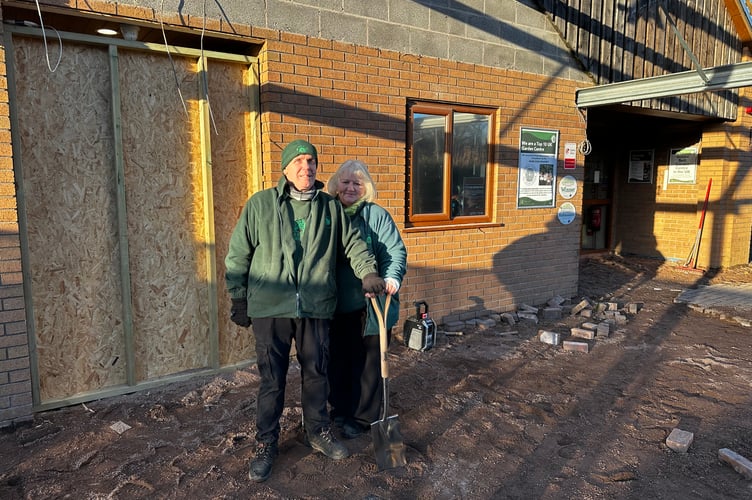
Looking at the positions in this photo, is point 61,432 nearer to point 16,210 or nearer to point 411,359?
point 16,210

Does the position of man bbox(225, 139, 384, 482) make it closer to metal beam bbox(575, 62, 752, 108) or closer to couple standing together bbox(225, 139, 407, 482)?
couple standing together bbox(225, 139, 407, 482)

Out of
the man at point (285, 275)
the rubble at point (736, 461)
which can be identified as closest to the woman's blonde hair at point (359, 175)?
the man at point (285, 275)

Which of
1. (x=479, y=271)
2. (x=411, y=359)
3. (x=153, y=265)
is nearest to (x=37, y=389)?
(x=153, y=265)

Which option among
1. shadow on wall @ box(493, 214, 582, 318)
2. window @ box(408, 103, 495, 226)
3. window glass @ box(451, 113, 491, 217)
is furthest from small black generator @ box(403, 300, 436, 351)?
shadow on wall @ box(493, 214, 582, 318)

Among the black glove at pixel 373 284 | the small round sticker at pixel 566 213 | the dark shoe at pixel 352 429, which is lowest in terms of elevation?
the dark shoe at pixel 352 429

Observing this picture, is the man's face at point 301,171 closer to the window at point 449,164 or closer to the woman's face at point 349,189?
the woman's face at point 349,189

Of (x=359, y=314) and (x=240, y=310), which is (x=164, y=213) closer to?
(x=240, y=310)

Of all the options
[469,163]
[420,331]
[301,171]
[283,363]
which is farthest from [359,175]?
[469,163]

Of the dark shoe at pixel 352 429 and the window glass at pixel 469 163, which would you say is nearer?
the dark shoe at pixel 352 429

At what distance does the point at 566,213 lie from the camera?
7465 mm

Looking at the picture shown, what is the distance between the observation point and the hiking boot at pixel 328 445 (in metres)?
3.40

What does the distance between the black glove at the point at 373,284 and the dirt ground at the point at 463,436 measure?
1146mm

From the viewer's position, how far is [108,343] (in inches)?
171

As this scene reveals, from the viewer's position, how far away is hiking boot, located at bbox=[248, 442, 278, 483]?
3166 mm
